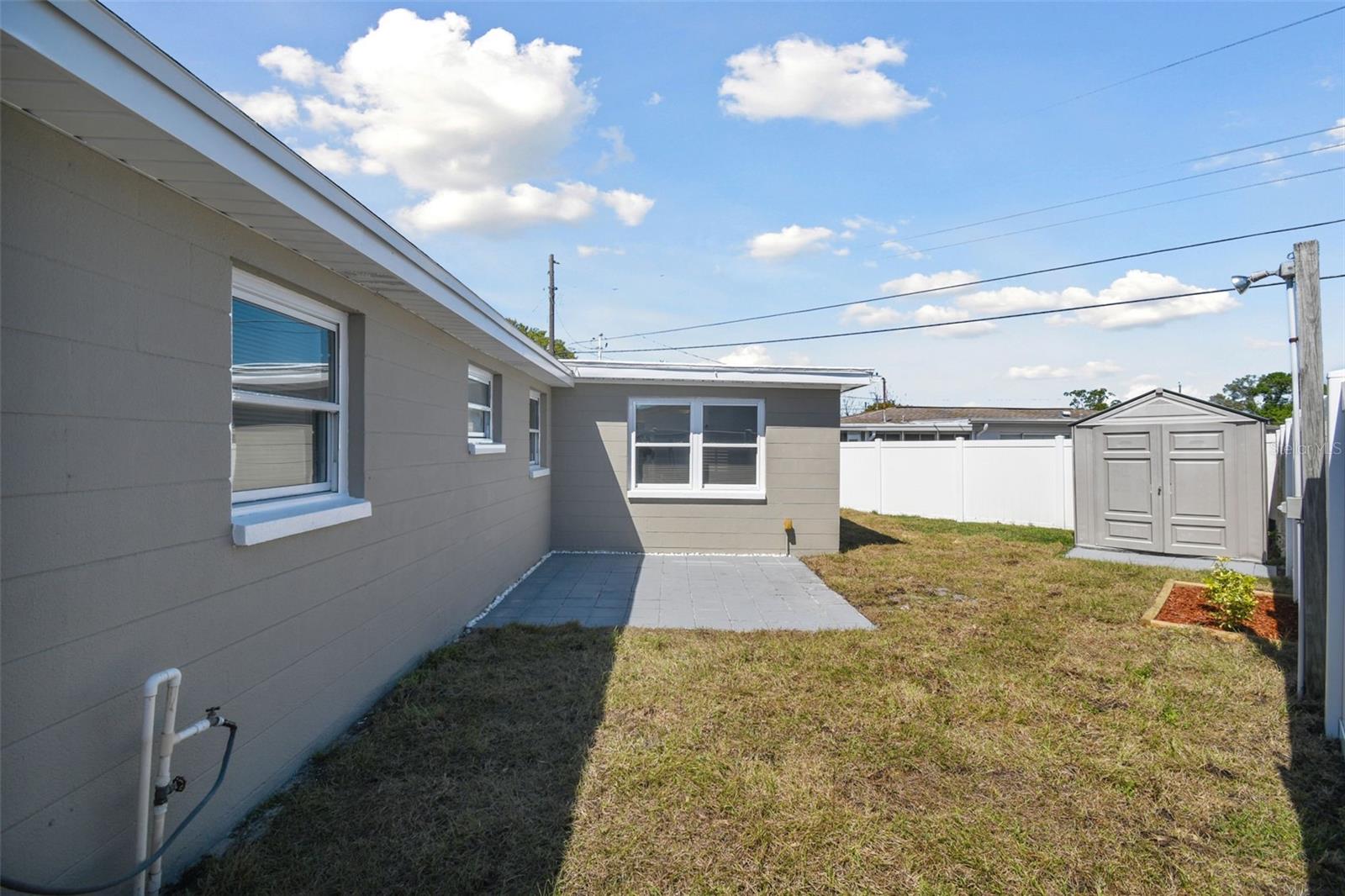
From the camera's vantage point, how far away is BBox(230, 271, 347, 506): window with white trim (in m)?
2.94

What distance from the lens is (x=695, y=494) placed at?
9.88 metres

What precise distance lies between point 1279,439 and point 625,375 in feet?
30.7

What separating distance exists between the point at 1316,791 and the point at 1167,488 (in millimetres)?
7166

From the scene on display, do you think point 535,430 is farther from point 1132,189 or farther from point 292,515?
point 1132,189

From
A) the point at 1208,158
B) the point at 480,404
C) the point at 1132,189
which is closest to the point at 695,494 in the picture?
the point at 480,404

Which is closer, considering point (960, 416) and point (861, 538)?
point (861, 538)

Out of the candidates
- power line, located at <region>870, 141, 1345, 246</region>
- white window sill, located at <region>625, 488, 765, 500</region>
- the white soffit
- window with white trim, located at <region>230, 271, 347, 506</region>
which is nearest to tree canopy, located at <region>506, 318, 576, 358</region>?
power line, located at <region>870, 141, 1345, 246</region>

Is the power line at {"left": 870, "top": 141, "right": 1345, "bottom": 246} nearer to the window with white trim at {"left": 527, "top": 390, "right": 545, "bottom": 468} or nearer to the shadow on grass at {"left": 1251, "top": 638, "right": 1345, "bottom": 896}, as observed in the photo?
the shadow on grass at {"left": 1251, "top": 638, "right": 1345, "bottom": 896}

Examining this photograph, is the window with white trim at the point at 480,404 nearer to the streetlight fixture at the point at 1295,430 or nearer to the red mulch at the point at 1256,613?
the streetlight fixture at the point at 1295,430

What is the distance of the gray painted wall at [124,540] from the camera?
180cm

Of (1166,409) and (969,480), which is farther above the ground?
(1166,409)

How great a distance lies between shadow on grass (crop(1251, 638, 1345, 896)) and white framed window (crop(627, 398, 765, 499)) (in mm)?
6328

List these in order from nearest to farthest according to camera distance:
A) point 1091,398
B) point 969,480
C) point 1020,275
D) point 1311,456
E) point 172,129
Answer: point 172,129, point 1311,456, point 1020,275, point 969,480, point 1091,398

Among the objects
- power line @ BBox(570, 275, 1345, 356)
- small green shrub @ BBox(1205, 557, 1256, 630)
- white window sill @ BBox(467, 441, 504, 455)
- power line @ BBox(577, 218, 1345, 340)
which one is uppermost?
power line @ BBox(577, 218, 1345, 340)
